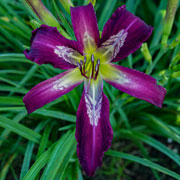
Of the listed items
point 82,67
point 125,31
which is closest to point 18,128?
point 82,67

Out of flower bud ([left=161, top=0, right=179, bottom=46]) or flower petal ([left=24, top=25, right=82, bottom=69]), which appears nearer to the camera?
flower petal ([left=24, top=25, right=82, bottom=69])

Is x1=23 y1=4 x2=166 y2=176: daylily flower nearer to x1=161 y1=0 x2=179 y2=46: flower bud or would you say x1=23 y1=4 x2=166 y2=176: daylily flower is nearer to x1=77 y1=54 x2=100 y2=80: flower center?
x1=77 y1=54 x2=100 y2=80: flower center

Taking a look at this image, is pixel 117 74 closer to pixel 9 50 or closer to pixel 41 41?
pixel 41 41

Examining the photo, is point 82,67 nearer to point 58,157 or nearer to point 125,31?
point 125,31

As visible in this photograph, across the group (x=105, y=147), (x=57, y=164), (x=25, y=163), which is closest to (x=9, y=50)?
(x=25, y=163)

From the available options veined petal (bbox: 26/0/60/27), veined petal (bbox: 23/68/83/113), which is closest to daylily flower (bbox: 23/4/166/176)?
veined petal (bbox: 23/68/83/113)

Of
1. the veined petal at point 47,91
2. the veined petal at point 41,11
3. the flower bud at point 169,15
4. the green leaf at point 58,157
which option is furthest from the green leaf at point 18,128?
the flower bud at point 169,15

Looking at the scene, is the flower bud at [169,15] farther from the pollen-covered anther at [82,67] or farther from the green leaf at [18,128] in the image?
the green leaf at [18,128]
